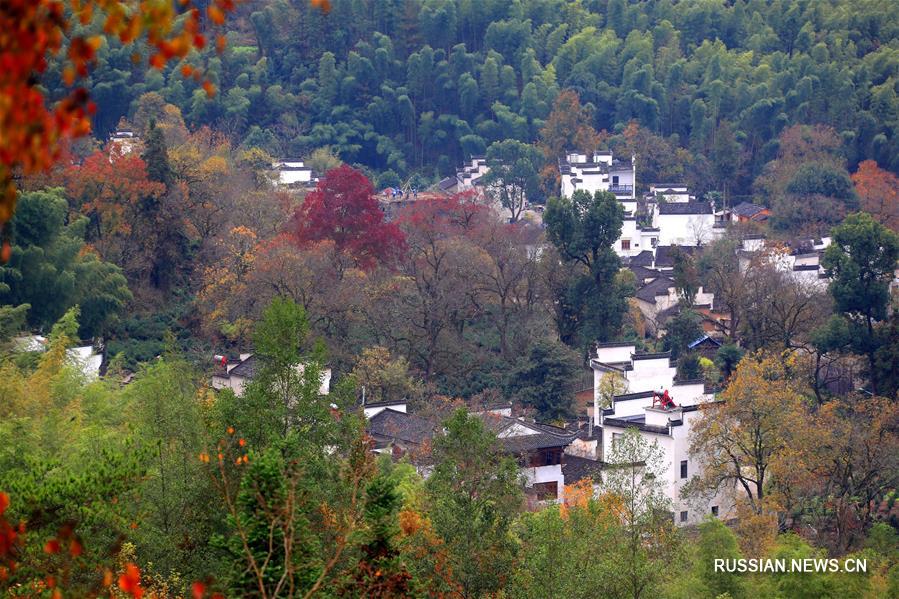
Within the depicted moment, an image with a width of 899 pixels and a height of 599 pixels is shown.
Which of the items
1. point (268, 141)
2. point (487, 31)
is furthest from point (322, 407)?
point (487, 31)

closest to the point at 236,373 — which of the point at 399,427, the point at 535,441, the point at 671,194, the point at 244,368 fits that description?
the point at 244,368

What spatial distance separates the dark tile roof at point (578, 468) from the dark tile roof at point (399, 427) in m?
2.03

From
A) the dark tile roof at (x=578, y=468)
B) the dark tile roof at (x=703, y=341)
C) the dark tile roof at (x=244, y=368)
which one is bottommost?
the dark tile roof at (x=578, y=468)

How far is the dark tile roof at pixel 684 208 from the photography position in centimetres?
3058

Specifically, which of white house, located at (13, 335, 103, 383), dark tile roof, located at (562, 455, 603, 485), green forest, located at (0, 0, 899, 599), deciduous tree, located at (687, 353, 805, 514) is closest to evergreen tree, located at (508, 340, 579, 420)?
green forest, located at (0, 0, 899, 599)

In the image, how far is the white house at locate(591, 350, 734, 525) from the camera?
645 inches

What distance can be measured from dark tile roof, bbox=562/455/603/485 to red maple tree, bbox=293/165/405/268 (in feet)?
22.5

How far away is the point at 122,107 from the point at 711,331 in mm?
17543

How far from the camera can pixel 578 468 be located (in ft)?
56.4

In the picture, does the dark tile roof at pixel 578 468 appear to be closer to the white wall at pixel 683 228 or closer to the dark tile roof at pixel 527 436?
the dark tile roof at pixel 527 436

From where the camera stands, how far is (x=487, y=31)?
39219mm

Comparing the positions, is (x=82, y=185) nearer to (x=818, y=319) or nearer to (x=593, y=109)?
(x=818, y=319)

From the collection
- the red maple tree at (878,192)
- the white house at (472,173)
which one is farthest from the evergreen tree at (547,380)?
the white house at (472,173)

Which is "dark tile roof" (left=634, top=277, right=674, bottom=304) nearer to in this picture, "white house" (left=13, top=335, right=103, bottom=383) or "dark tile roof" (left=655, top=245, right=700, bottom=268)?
"dark tile roof" (left=655, top=245, right=700, bottom=268)
